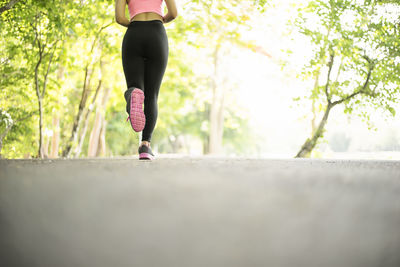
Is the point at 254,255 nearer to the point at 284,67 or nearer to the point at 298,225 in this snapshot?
the point at 298,225

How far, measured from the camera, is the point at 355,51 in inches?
301

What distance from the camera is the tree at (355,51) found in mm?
7215

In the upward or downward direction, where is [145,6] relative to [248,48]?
downward

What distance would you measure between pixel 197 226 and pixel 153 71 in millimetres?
3785

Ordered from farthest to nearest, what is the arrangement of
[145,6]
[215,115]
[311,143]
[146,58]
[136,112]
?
1. [215,115]
2. [311,143]
3. [146,58]
4. [145,6]
5. [136,112]

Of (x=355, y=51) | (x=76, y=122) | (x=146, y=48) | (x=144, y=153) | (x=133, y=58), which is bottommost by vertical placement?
(x=144, y=153)

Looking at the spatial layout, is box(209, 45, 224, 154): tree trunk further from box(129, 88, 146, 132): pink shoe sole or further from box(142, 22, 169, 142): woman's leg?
box(129, 88, 146, 132): pink shoe sole

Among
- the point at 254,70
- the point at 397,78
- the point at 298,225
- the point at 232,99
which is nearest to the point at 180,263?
the point at 298,225

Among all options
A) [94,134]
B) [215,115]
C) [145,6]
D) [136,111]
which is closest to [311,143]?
[145,6]

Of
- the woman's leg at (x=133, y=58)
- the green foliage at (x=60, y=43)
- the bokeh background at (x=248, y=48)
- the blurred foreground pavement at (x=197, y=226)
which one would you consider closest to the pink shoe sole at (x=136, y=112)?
the woman's leg at (x=133, y=58)

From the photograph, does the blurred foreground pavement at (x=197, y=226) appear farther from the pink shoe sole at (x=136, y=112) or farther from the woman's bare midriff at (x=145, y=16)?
the woman's bare midriff at (x=145, y=16)

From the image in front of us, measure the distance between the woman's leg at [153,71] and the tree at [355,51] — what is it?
381 centimetres

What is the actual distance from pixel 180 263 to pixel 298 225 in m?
0.39

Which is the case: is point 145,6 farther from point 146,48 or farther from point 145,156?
point 145,156
